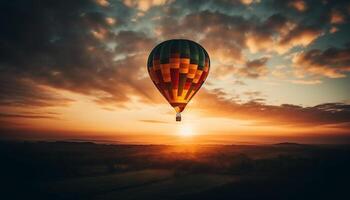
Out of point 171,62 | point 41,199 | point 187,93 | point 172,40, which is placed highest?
point 172,40

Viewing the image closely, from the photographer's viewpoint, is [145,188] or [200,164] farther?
[200,164]

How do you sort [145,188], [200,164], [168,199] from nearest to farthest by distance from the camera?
[168,199], [145,188], [200,164]

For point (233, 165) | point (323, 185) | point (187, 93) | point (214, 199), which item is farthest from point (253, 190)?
point (233, 165)

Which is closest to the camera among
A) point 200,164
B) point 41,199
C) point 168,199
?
point 168,199

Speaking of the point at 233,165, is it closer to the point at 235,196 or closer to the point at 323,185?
the point at 323,185

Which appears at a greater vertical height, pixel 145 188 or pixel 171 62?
pixel 171 62

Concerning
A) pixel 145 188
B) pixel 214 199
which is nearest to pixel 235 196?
pixel 214 199
